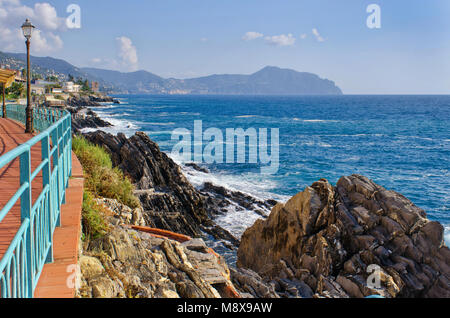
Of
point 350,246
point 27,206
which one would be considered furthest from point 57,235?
point 350,246

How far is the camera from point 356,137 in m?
57.4

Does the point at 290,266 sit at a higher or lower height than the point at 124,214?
lower

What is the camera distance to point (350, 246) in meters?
11.8

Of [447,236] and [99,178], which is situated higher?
[99,178]

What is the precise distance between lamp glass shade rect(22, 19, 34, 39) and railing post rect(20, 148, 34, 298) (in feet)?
49.3

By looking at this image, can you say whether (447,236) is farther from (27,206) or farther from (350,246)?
(27,206)

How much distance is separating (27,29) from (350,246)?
48.2ft

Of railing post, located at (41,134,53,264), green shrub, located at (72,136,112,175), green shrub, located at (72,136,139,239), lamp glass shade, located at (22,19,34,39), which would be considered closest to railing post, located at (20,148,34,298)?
railing post, located at (41,134,53,264)

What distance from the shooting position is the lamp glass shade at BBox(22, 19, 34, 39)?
15188 mm
